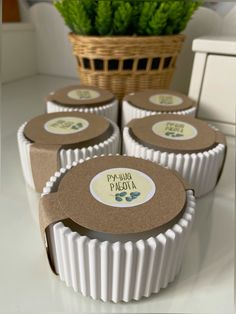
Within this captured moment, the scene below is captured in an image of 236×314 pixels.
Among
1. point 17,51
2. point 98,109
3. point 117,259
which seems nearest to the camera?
point 117,259

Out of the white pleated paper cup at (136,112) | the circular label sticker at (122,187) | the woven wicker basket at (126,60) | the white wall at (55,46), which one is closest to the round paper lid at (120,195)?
the circular label sticker at (122,187)

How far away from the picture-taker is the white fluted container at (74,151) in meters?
0.40

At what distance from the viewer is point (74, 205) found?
0.96 ft

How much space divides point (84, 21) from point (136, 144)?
0.32 metres

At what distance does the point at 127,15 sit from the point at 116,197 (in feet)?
1.37

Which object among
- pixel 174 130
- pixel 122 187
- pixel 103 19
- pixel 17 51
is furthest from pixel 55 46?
pixel 122 187

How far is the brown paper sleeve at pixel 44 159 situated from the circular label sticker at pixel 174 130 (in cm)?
15

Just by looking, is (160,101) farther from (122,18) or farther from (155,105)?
(122,18)

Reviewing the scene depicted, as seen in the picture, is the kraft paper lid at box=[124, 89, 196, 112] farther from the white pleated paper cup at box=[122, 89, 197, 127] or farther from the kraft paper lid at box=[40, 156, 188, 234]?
the kraft paper lid at box=[40, 156, 188, 234]

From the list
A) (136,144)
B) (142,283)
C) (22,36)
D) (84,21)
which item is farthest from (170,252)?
(22,36)

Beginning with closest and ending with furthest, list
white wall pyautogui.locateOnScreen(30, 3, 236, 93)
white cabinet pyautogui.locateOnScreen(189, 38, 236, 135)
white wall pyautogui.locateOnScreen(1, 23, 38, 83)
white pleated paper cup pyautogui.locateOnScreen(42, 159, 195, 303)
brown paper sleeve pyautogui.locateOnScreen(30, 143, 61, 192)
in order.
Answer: white pleated paper cup pyautogui.locateOnScreen(42, 159, 195, 303) < brown paper sleeve pyautogui.locateOnScreen(30, 143, 61, 192) < white cabinet pyautogui.locateOnScreen(189, 38, 236, 135) < white wall pyautogui.locateOnScreen(30, 3, 236, 93) < white wall pyautogui.locateOnScreen(1, 23, 38, 83)

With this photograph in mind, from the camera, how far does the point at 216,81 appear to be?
0.56 metres

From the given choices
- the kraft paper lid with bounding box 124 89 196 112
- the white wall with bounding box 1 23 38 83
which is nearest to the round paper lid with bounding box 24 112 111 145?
the kraft paper lid with bounding box 124 89 196 112

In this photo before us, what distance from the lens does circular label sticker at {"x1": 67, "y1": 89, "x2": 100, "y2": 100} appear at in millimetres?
581
